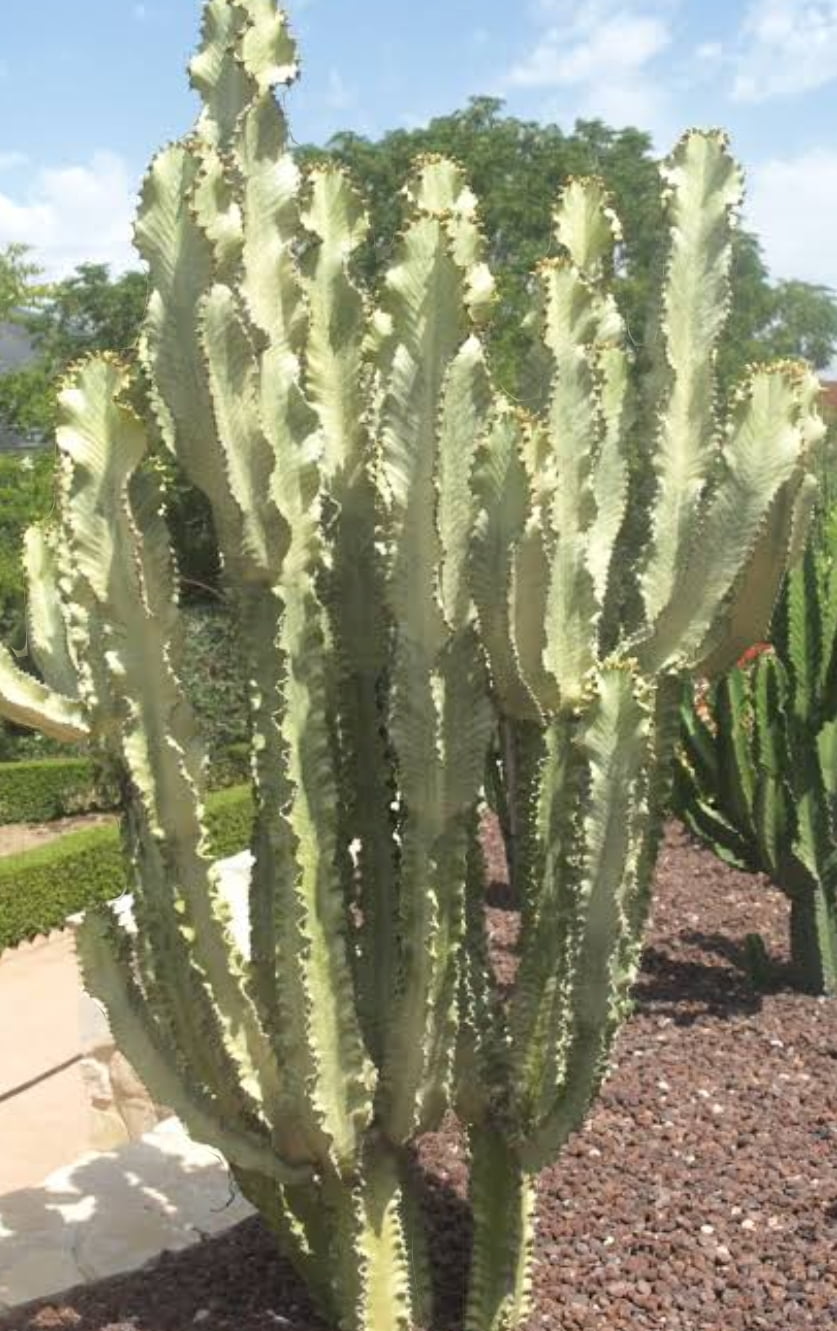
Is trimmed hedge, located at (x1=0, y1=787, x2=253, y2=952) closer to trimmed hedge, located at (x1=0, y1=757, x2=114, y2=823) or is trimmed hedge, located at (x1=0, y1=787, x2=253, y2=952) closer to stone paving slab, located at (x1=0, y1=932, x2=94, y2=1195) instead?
stone paving slab, located at (x1=0, y1=932, x2=94, y2=1195)

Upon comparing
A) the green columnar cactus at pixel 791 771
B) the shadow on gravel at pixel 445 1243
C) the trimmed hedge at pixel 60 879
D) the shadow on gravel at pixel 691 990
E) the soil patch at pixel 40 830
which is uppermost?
the green columnar cactus at pixel 791 771

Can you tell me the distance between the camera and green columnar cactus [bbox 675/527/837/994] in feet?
16.4

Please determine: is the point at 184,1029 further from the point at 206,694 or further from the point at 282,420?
the point at 206,694

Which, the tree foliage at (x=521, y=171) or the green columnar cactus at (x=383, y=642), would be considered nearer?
the green columnar cactus at (x=383, y=642)

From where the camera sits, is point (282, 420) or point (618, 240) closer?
point (282, 420)

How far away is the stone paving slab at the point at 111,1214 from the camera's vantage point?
145 inches

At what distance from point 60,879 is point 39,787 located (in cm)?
378

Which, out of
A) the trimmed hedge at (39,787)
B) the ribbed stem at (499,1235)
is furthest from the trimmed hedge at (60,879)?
the ribbed stem at (499,1235)

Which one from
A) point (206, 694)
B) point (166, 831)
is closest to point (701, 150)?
point (166, 831)

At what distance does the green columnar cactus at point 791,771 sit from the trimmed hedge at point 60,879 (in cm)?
434

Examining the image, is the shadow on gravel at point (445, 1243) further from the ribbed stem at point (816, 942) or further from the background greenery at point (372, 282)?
the background greenery at point (372, 282)

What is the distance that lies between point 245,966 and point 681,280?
5.63 ft

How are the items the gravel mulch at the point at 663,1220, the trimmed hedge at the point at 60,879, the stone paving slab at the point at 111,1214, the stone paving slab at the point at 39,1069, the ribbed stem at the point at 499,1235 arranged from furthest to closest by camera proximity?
the trimmed hedge at the point at 60,879 → the stone paving slab at the point at 39,1069 → the stone paving slab at the point at 111,1214 → the gravel mulch at the point at 663,1220 → the ribbed stem at the point at 499,1235

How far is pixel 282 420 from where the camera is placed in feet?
8.79
